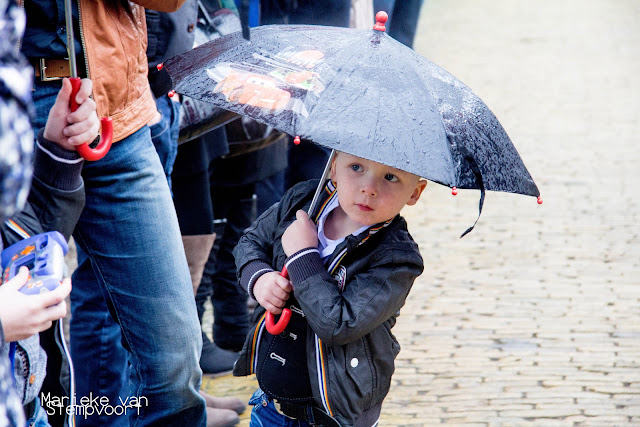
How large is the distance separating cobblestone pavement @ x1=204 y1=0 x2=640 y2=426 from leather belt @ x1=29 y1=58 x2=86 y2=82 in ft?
6.09

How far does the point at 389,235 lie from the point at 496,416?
5.61 feet

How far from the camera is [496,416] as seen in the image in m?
3.60

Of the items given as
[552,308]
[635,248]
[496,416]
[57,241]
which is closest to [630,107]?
[635,248]

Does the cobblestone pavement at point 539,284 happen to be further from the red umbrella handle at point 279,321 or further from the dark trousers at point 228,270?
the red umbrella handle at point 279,321

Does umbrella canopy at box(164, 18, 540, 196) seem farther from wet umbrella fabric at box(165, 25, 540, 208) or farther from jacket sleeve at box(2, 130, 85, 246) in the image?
jacket sleeve at box(2, 130, 85, 246)

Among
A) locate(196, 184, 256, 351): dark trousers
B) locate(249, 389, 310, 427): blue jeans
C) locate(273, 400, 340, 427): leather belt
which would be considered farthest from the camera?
locate(196, 184, 256, 351): dark trousers

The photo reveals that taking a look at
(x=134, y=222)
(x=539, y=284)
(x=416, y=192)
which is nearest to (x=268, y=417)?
(x=134, y=222)

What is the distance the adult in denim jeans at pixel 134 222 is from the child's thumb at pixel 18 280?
632mm

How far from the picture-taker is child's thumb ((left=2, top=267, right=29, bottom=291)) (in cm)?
162

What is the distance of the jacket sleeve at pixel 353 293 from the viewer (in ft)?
6.86

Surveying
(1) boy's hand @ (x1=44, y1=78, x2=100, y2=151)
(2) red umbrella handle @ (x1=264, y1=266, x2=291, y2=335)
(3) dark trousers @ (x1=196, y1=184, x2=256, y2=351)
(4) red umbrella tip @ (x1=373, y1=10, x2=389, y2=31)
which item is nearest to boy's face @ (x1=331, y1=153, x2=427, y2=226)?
(2) red umbrella handle @ (x1=264, y1=266, x2=291, y2=335)

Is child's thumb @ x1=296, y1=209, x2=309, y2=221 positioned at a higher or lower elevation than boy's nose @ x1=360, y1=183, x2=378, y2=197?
lower

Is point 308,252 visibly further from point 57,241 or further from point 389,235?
point 57,241

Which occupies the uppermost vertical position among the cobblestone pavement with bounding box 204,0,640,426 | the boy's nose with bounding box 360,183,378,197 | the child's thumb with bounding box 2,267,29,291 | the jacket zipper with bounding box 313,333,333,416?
the child's thumb with bounding box 2,267,29,291
